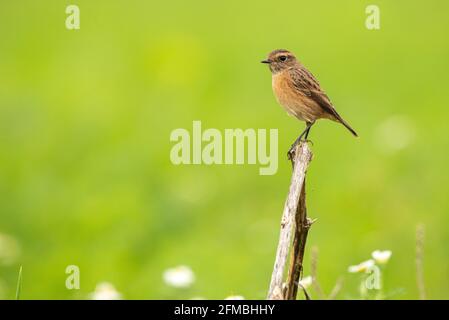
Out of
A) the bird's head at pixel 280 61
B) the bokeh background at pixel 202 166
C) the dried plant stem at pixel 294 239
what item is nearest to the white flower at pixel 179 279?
the bokeh background at pixel 202 166

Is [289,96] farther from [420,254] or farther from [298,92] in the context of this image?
[420,254]

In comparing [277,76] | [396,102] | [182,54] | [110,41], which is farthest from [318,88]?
[110,41]

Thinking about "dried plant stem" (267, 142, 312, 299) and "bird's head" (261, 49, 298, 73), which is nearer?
"dried plant stem" (267, 142, 312, 299)

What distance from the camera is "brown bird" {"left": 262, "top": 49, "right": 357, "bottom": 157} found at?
28.9 ft

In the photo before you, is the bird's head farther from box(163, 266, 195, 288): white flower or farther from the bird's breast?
box(163, 266, 195, 288): white flower

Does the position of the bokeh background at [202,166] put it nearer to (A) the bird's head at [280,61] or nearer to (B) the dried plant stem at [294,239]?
(B) the dried plant stem at [294,239]

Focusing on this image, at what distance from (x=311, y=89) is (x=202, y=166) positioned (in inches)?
222

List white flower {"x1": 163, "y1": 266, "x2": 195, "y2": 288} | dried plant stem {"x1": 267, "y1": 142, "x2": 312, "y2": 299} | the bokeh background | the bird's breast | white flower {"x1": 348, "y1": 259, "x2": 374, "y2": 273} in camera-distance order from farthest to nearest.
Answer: the bokeh background, the bird's breast, white flower {"x1": 163, "y1": 266, "x2": 195, "y2": 288}, white flower {"x1": 348, "y1": 259, "x2": 374, "y2": 273}, dried plant stem {"x1": 267, "y1": 142, "x2": 312, "y2": 299}

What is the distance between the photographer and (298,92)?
8828 millimetres

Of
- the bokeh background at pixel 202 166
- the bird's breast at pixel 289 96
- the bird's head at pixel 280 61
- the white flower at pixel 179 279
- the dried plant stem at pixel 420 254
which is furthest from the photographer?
the bokeh background at pixel 202 166

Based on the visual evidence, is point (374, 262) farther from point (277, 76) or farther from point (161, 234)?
point (161, 234)

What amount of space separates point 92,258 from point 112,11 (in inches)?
572

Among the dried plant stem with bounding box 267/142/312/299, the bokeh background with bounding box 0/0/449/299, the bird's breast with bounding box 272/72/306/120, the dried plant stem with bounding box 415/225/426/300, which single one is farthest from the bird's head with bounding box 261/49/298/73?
the dried plant stem with bounding box 267/142/312/299

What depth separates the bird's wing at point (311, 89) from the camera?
29.0 feet
